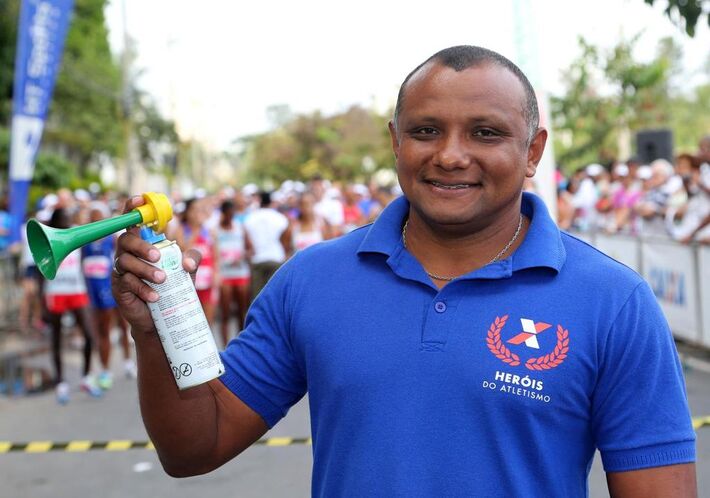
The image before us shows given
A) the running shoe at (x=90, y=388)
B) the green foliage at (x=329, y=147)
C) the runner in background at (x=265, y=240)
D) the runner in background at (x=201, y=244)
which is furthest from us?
the green foliage at (x=329, y=147)

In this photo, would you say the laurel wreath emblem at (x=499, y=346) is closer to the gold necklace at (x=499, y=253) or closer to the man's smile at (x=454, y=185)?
the gold necklace at (x=499, y=253)

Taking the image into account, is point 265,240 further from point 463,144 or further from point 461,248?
point 463,144

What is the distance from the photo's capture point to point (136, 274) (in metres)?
2.00

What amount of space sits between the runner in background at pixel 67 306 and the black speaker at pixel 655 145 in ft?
44.8

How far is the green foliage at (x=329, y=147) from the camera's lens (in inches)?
2146

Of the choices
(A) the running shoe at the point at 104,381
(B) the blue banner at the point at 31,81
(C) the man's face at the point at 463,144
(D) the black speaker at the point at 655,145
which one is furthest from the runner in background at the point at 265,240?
(D) the black speaker at the point at 655,145

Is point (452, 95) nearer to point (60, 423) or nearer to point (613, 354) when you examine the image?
point (613, 354)

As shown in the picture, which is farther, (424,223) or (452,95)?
(424,223)

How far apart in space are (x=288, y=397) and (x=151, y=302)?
0.51m

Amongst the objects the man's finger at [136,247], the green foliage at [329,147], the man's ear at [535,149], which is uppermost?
the man's ear at [535,149]

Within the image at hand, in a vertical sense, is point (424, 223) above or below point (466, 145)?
below

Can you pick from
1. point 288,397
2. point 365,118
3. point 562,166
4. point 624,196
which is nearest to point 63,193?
point 624,196

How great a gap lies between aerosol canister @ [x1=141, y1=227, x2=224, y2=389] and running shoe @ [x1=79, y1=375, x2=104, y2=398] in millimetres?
7528

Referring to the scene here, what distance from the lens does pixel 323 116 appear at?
59062mm
